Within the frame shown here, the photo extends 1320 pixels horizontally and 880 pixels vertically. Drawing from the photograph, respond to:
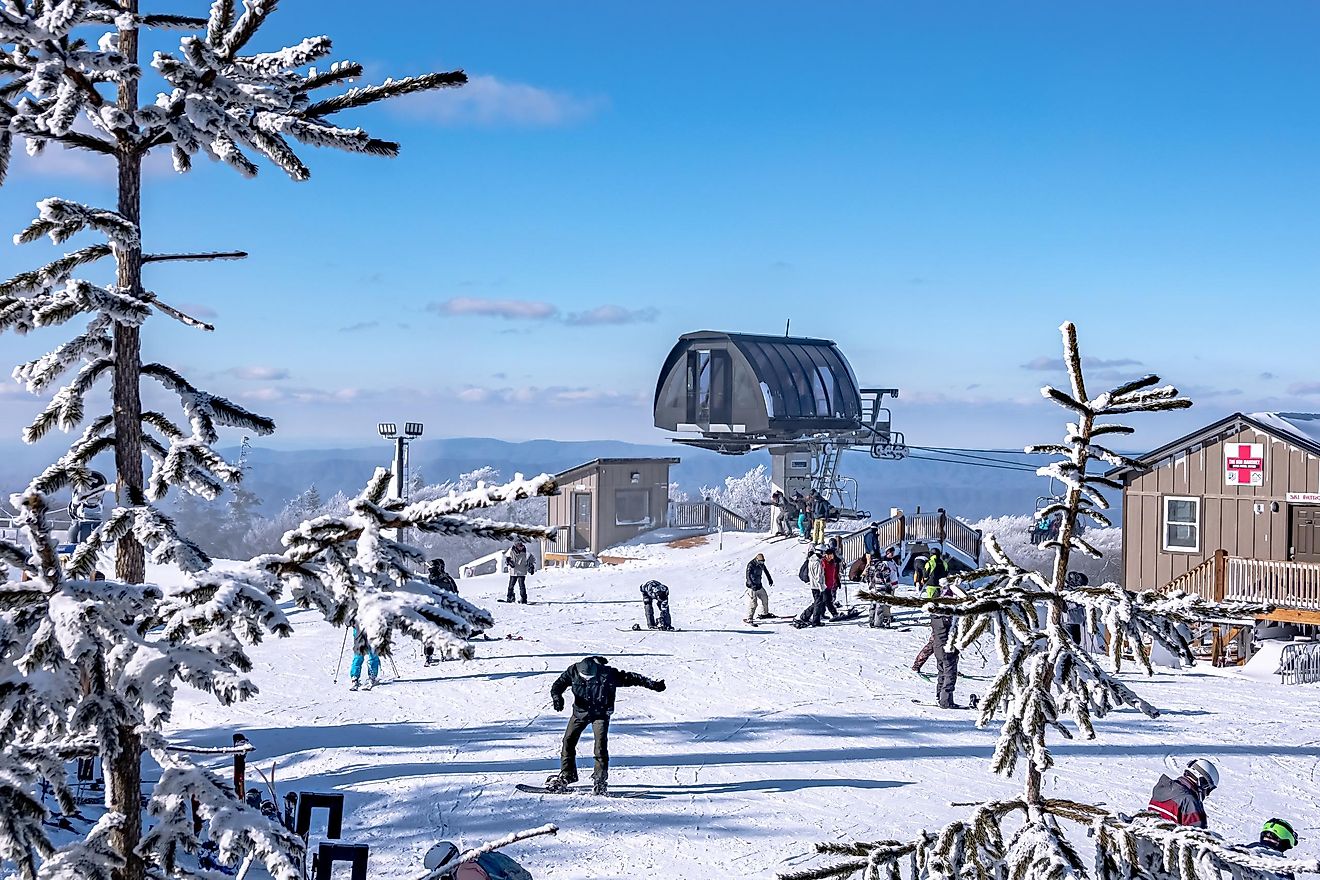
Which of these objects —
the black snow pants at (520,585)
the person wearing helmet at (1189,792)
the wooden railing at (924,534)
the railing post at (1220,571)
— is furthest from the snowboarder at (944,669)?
the wooden railing at (924,534)

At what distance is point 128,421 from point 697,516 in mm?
40179

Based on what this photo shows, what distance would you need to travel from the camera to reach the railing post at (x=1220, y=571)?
23.8 m

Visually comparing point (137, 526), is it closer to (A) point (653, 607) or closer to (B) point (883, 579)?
(A) point (653, 607)

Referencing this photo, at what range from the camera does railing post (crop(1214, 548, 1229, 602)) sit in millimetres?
23797

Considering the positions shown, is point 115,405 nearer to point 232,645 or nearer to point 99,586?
point 99,586

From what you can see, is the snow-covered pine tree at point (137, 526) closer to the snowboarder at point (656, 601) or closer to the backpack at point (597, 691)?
the backpack at point (597, 691)

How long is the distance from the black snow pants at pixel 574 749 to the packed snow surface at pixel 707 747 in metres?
0.31

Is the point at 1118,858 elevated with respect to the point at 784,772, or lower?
elevated

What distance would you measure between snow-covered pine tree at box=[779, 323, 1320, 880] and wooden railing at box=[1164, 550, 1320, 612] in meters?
20.0

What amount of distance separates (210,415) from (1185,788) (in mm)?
6505

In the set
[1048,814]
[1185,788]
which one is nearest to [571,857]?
[1185,788]

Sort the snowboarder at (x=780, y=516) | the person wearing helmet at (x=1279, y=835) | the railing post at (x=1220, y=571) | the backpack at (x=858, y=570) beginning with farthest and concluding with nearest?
the snowboarder at (x=780, y=516) < the backpack at (x=858, y=570) < the railing post at (x=1220, y=571) < the person wearing helmet at (x=1279, y=835)

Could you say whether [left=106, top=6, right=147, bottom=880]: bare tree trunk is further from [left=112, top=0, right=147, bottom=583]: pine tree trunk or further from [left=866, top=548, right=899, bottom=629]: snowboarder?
[left=866, top=548, right=899, bottom=629]: snowboarder

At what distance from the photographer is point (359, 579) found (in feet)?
12.2
